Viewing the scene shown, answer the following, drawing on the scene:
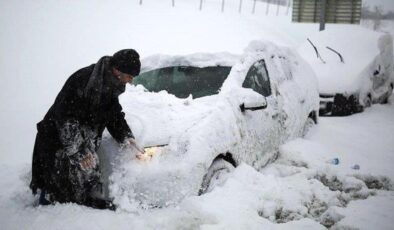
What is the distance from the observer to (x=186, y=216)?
3.04 meters

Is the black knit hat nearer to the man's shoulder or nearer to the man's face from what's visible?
the man's face

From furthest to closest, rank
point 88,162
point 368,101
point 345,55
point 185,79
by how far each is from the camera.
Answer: point 345,55
point 368,101
point 185,79
point 88,162

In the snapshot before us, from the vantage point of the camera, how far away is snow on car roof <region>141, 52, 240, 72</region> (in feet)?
16.6

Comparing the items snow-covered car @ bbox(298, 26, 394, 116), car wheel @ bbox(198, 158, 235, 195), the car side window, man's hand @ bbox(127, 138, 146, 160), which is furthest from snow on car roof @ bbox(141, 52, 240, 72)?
snow-covered car @ bbox(298, 26, 394, 116)

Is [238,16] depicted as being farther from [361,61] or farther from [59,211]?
[59,211]

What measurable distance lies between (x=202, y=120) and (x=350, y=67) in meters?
6.63

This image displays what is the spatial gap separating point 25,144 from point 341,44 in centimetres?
839

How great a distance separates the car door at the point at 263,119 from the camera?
432 centimetres

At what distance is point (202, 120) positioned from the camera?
3523 millimetres

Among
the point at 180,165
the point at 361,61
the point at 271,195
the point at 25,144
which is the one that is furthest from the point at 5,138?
the point at 361,61

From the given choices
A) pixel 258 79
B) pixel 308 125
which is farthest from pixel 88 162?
pixel 308 125

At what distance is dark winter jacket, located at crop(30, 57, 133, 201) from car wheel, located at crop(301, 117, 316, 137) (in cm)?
386

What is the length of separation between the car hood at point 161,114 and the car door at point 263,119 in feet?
2.29

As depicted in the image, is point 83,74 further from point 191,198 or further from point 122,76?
point 191,198
